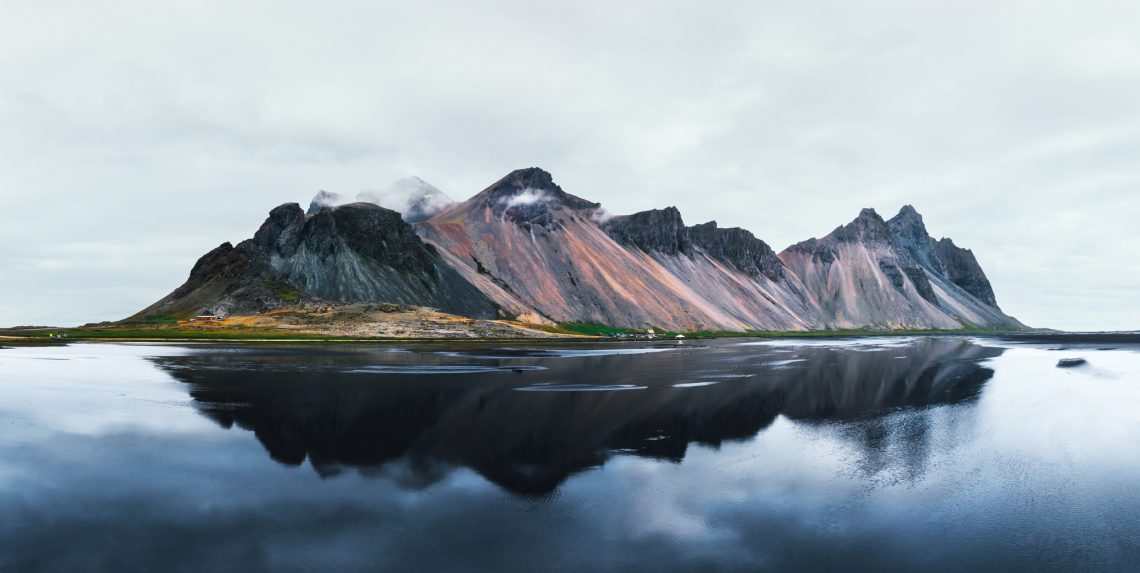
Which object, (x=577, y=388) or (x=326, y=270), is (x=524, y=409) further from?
(x=326, y=270)

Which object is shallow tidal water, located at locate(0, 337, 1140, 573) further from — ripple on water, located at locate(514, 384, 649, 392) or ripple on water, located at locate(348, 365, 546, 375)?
ripple on water, located at locate(348, 365, 546, 375)

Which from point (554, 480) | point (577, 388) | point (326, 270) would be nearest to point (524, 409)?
point (577, 388)

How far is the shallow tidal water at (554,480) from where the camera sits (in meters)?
12.9

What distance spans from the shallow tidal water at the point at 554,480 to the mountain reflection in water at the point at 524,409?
22cm

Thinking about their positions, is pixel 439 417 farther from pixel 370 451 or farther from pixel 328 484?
pixel 328 484

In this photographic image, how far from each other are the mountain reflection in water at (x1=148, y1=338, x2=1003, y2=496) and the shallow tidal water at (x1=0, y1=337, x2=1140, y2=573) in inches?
8.5

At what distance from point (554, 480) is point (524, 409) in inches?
485

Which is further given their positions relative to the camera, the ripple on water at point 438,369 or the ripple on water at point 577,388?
the ripple on water at point 438,369

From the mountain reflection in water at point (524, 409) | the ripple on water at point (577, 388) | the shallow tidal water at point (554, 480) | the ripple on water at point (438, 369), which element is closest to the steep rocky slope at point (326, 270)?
the mountain reflection in water at point (524, 409)

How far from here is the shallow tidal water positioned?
42.5ft

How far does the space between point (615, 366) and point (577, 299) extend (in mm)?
Result: 133566

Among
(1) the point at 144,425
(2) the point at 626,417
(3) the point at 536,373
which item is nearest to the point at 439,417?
(2) the point at 626,417

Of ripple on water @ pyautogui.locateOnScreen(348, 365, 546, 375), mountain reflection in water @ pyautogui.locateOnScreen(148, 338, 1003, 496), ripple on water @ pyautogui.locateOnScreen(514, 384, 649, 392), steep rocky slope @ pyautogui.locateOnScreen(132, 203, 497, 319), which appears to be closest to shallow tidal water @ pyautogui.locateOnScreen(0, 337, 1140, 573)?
mountain reflection in water @ pyautogui.locateOnScreen(148, 338, 1003, 496)

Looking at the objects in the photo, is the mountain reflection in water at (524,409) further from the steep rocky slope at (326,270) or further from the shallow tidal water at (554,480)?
the steep rocky slope at (326,270)
